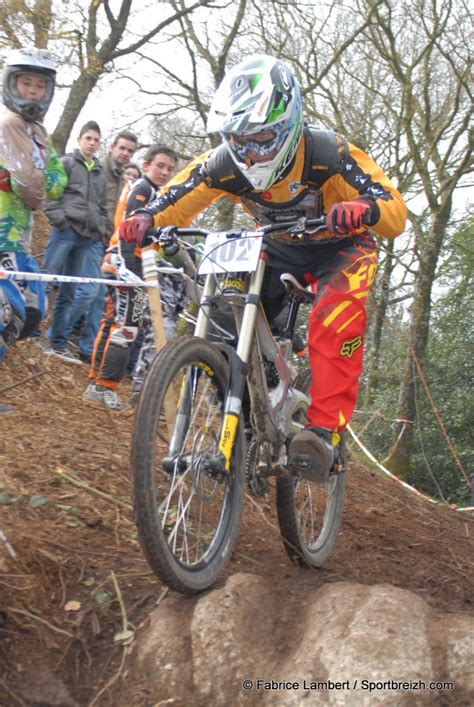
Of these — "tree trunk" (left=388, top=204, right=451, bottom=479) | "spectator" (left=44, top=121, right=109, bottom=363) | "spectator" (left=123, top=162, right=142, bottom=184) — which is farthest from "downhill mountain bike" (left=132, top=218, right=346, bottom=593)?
"tree trunk" (left=388, top=204, right=451, bottom=479)

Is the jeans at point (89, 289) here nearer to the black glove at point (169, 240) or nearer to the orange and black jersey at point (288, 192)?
the orange and black jersey at point (288, 192)

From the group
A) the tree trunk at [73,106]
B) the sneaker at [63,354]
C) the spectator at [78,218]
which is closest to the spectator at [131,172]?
the spectator at [78,218]

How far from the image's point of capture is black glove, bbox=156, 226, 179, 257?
3480 millimetres

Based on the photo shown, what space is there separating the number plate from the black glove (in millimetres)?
134

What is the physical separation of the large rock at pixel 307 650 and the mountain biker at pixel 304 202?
0.75 metres

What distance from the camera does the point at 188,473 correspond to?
3141mm

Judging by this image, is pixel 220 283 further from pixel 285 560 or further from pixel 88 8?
pixel 88 8

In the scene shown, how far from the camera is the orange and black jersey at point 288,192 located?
370 cm

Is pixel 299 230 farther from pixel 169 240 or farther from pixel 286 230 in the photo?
pixel 169 240

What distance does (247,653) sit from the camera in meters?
2.97

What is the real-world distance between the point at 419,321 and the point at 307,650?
11661 millimetres

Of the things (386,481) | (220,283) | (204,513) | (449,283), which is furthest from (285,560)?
(449,283)

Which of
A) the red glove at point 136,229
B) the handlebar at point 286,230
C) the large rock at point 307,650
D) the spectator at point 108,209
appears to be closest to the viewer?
the large rock at point 307,650

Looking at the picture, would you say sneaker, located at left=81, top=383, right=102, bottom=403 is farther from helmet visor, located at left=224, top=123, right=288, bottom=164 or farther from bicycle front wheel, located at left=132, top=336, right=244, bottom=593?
helmet visor, located at left=224, top=123, right=288, bottom=164
